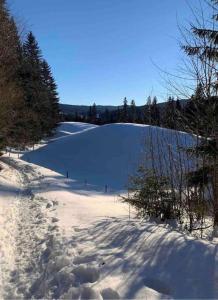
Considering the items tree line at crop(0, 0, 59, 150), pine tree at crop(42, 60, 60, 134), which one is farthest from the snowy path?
pine tree at crop(42, 60, 60, 134)

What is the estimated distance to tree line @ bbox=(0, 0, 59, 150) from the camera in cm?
2322

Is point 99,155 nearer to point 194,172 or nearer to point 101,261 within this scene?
point 194,172

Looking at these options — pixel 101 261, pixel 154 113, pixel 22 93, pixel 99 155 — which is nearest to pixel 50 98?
pixel 99 155

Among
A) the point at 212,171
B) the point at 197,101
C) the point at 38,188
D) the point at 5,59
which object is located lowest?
the point at 38,188

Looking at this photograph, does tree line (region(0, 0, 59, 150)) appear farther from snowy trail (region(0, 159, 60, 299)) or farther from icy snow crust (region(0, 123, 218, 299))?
icy snow crust (region(0, 123, 218, 299))

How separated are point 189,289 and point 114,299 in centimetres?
101

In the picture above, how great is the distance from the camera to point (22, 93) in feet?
99.7

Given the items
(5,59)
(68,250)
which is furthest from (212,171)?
(5,59)

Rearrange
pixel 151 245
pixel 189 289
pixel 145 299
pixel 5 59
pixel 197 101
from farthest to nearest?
pixel 5 59, pixel 197 101, pixel 151 245, pixel 189 289, pixel 145 299

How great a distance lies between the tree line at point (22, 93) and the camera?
23216mm

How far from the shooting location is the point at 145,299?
5172 millimetres

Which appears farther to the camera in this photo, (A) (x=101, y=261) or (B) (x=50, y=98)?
(B) (x=50, y=98)

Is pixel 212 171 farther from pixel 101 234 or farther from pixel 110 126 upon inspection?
pixel 110 126

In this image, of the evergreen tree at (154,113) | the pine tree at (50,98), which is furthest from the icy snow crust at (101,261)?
the pine tree at (50,98)
